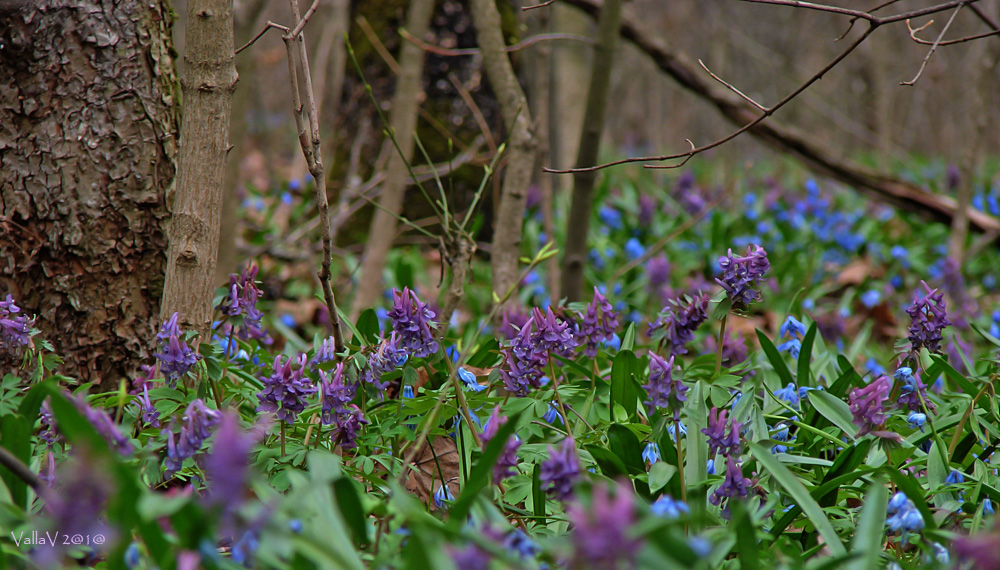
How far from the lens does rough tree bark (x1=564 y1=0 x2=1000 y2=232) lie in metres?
4.14

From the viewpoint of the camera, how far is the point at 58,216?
1.93 metres

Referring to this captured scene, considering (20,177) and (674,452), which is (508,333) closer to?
(674,452)

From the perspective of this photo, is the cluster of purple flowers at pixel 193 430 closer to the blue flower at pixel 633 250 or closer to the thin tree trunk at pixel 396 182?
the thin tree trunk at pixel 396 182

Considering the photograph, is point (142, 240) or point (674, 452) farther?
point (142, 240)

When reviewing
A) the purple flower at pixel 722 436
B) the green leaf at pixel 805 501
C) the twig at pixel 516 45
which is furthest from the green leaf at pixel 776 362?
the twig at pixel 516 45

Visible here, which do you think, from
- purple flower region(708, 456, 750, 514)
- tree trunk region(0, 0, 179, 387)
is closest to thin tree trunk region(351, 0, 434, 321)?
tree trunk region(0, 0, 179, 387)

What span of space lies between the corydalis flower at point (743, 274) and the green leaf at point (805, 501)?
15.5 inches

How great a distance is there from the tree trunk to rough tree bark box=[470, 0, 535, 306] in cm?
115

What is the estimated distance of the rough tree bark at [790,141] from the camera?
414 centimetres

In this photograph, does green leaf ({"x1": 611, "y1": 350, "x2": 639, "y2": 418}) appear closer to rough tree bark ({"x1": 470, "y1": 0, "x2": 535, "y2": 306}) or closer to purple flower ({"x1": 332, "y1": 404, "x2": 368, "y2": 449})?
purple flower ({"x1": 332, "y1": 404, "x2": 368, "y2": 449})

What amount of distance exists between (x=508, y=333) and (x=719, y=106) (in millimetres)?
2760

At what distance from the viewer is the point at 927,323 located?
1.75 meters

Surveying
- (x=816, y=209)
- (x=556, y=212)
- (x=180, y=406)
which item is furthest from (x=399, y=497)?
(x=816, y=209)

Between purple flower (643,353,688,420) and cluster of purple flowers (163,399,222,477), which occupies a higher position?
Result: purple flower (643,353,688,420)
